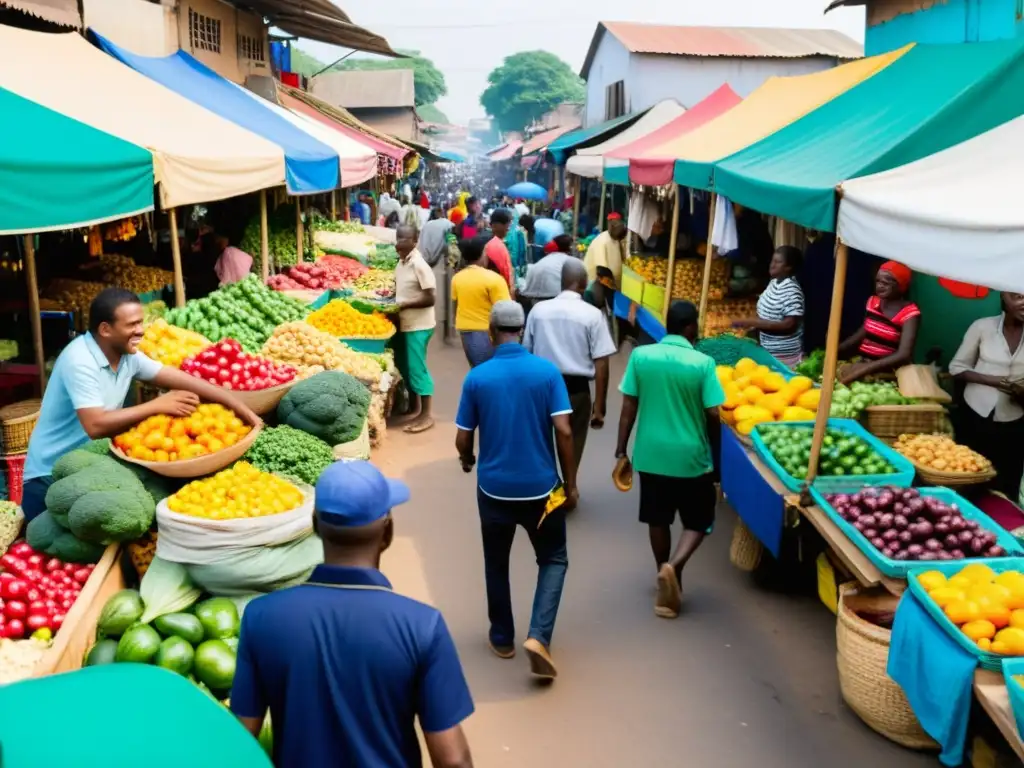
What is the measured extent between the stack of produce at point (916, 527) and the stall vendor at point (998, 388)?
4.58 ft

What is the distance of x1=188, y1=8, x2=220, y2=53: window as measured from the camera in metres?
15.3

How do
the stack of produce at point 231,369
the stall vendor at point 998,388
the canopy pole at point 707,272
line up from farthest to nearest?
the canopy pole at point 707,272 → the stall vendor at point 998,388 → the stack of produce at point 231,369

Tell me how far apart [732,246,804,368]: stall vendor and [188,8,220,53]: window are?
1046cm

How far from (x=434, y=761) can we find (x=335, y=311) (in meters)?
7.77

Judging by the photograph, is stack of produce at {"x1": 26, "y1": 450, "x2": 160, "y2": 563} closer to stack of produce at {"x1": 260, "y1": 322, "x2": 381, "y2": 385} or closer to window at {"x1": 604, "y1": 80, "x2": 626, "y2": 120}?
stack of produce at {"x1": 260, "y1": 322, "x2": 381, "y2": 385}

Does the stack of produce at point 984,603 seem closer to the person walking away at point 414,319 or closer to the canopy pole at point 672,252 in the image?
the person walking away at point 414,319

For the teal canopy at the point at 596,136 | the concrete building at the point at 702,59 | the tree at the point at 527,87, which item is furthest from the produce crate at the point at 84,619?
the tree at the point at 527,87

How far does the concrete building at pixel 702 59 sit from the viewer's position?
99.5ft

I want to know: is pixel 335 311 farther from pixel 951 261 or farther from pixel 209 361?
pixel 951 261

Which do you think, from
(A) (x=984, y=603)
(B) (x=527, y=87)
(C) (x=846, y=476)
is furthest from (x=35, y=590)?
(B) (x=527, y=87)

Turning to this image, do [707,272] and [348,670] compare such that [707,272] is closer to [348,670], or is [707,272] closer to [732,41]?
[348,670]

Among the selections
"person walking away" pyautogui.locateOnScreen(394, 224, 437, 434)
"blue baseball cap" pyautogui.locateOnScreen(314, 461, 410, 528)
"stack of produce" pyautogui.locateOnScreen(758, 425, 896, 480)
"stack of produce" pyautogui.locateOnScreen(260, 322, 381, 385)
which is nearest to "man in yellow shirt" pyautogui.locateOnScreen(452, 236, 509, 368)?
"person walking away" pyautogui.locateOnScreen(394, 224, 437, 434)

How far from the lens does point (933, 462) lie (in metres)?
6.08

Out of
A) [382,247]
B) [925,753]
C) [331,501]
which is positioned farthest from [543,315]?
[382,247]
